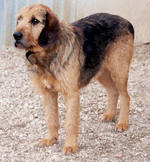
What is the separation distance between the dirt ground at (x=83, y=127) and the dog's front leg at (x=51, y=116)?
12 centimetres

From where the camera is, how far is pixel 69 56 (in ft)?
16.9

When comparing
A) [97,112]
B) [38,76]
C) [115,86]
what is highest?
[38,76]

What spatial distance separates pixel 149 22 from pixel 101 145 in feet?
18.4

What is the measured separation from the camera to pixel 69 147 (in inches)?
210

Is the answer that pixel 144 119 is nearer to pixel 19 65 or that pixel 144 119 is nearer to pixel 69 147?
pixel 69 147

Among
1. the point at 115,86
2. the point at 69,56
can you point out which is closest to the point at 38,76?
the point at 69,56

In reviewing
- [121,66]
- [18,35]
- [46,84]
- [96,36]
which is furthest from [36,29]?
[121,66]

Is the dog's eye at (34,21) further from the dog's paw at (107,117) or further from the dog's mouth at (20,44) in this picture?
the dog's paw at (107,117)

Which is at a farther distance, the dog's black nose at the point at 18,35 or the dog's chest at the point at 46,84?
the dog's chest at the point at 46,84

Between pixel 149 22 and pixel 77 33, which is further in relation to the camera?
pixel 149 22

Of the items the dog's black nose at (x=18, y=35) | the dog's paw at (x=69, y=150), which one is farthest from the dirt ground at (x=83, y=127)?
the dog's black nose at (x=18, y=35)

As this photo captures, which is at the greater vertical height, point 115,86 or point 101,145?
point 115,86

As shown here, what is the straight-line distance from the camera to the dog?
191 inches

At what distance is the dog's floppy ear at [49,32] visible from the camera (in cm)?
482
